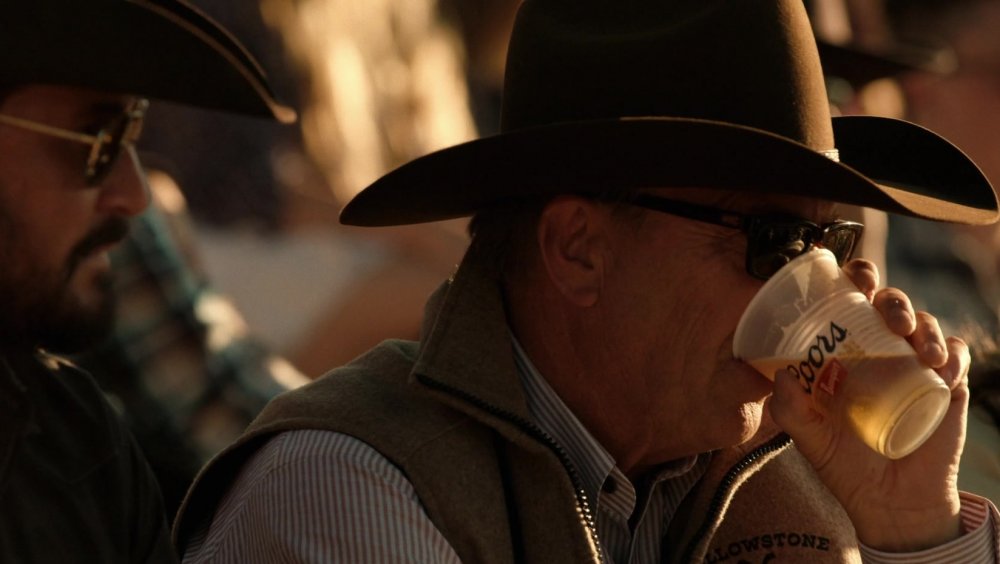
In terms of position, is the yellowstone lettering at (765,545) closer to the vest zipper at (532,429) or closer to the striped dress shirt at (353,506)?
the striped dress shirt at (353,506)

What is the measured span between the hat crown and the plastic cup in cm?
30

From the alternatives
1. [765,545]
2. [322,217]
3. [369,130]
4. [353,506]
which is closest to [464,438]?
[353,506]

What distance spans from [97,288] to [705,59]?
5.09 feet

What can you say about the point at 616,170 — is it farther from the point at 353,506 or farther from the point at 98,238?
the point at 98,238

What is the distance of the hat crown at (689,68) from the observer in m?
2.73

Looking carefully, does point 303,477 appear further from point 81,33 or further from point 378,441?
point 81,33

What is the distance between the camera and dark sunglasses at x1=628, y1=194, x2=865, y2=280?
271 centimetres

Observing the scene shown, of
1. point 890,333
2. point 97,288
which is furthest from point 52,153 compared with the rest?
point 890,333

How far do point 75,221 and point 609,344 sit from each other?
128 cm

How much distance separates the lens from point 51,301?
136 inches

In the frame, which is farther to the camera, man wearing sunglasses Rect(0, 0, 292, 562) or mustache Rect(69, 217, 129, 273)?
mustache Rect(69, 217, 129, 273)

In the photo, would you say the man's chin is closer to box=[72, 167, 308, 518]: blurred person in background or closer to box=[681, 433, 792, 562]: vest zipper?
box=[72, 167, 308, 518]: blurred person in background

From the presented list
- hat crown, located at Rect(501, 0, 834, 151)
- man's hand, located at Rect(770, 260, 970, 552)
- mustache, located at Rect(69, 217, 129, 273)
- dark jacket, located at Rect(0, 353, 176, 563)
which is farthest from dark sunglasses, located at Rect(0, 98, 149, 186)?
man's hand, located at Rect(770, 260, 970, 552)

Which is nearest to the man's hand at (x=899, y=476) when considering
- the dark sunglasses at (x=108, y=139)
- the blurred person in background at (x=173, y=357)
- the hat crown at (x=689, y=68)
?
the hat crown at (x=689, y=68)
